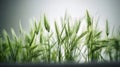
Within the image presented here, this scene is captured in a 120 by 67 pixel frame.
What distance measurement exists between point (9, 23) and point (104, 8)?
81 cm

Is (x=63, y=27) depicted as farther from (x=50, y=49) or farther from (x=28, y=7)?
(x=28, y=7)

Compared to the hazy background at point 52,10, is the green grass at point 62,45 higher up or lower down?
lower down

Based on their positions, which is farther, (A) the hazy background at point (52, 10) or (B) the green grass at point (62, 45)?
(A) the hazy background at point (52, 10)

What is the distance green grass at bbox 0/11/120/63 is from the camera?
1.82 meters

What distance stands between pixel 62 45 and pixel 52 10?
0.35 metres

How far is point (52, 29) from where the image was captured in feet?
6.32

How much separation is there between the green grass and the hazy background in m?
0.07

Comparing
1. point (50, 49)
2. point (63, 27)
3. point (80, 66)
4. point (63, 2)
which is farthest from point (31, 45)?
point (80, 66)

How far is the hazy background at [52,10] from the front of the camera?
196 centimetres

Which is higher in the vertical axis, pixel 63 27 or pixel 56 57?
pixel 63 27

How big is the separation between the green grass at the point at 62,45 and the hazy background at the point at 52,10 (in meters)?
0.07

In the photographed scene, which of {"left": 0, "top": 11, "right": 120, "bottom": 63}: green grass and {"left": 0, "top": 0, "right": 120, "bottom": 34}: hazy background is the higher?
{"left": 0, "top": 0, "right": 120, "bottom": 34}: hazy background

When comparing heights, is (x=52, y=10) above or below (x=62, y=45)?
above

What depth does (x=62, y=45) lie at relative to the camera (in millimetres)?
1845
